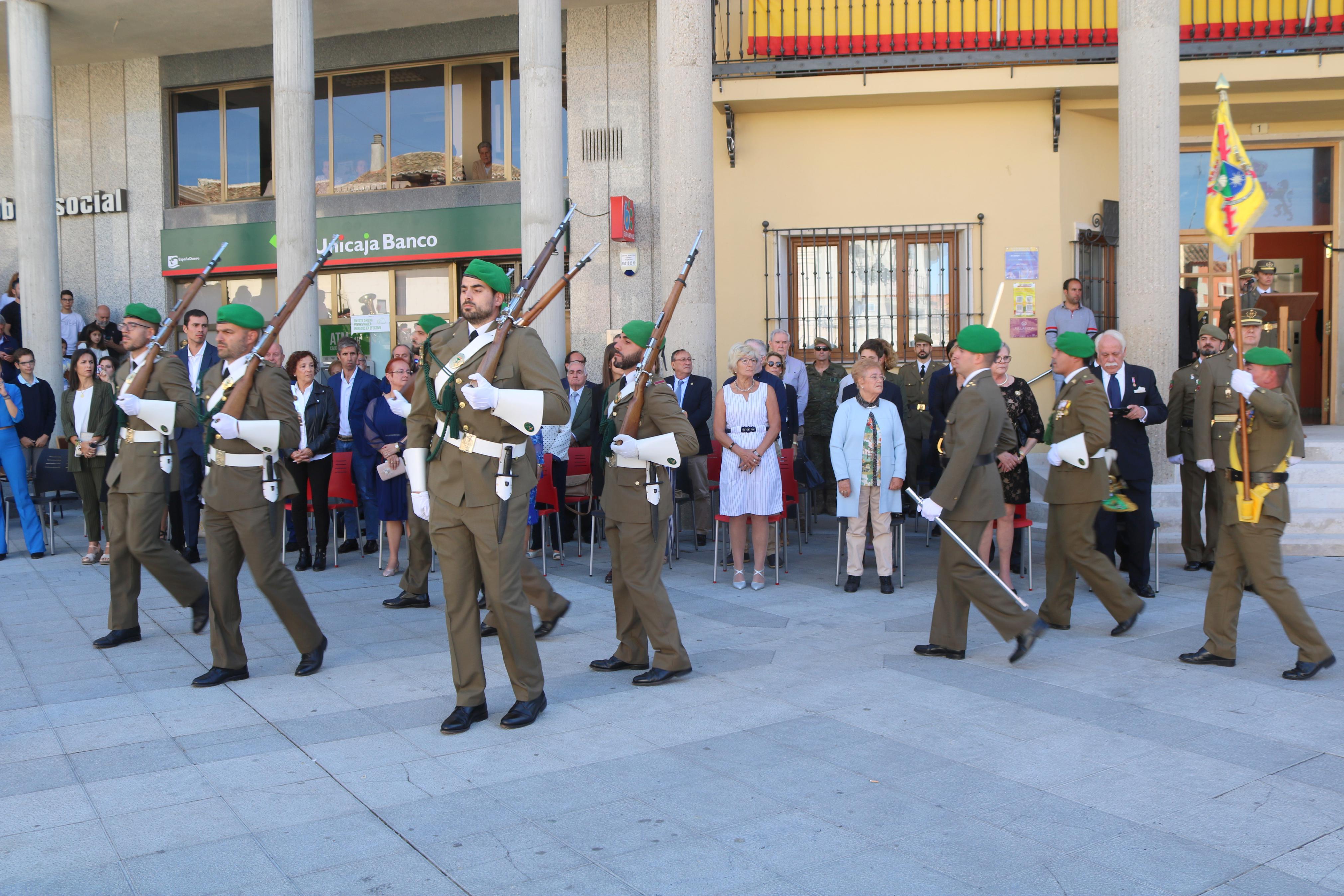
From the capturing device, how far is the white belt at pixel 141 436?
687 centimetres

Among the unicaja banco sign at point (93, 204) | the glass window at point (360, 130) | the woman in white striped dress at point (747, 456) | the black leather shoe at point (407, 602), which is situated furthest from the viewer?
the unicaja banco sign at point (93, 204)

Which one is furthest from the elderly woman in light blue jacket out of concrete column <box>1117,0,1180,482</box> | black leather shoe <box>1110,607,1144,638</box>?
concrete column <box>1117,0,1180,482</box>

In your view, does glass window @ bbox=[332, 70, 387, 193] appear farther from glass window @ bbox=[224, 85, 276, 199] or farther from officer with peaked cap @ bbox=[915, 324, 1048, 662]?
officer with peaked cap @ bbox=[915, 324, 1048, 662]

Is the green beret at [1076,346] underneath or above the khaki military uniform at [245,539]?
above

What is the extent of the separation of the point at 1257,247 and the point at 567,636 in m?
11.5

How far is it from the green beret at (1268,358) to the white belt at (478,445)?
418 centimetres

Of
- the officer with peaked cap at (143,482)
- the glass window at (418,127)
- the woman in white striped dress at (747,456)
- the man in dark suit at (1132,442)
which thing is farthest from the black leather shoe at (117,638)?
the glass window at (418,127)

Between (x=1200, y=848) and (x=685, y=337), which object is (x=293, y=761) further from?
(x=685, y=337)

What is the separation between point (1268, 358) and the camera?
249 inches

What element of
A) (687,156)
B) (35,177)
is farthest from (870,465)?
(35,177)

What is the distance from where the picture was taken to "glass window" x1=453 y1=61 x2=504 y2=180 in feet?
50.6

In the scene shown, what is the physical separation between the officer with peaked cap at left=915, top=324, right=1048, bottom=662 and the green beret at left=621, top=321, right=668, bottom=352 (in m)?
1.77

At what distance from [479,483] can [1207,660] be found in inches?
165

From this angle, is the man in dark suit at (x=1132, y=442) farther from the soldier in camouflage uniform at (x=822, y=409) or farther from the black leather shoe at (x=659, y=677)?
the black leather shoe at (x=659, y=677)
